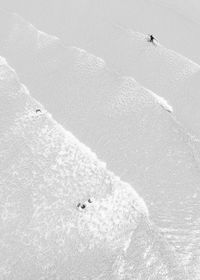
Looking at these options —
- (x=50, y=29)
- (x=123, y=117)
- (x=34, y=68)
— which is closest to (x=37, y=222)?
(x=123, y=117)

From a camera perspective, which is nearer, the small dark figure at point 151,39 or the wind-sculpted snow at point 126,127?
the wind-sculpted snow at point 126,127

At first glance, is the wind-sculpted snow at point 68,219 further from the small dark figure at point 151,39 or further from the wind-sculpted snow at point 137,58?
the small dark figure at point 151,39

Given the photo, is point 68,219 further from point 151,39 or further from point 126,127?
point 151,39

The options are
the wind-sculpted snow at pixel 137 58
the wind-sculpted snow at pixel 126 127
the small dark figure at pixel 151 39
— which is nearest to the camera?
the wind-sculpted snow at pixel 126 127

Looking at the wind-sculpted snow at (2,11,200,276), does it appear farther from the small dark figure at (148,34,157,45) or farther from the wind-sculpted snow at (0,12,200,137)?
the small dark figure at (148,34,157,45)

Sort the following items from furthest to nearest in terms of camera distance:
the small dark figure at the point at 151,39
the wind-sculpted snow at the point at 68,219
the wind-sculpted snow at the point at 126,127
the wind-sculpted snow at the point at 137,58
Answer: the small dark figure at the point at 151,39 → the wind-sculpted snow at the point at 137,58 → the wind-sculpted snow at the point at 126,127 → the wind-sculpted snow at the point at 68,219

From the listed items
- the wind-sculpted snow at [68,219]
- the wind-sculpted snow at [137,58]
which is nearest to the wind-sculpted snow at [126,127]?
the wind-sculpted snow at [137,58]

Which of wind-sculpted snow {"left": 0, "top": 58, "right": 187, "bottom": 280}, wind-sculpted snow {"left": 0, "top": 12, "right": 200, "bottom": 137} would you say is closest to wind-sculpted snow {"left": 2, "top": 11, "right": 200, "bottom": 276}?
wind-sculpted snow {"left": 0, "top": 12, "right": 200, "bottom": 137}
